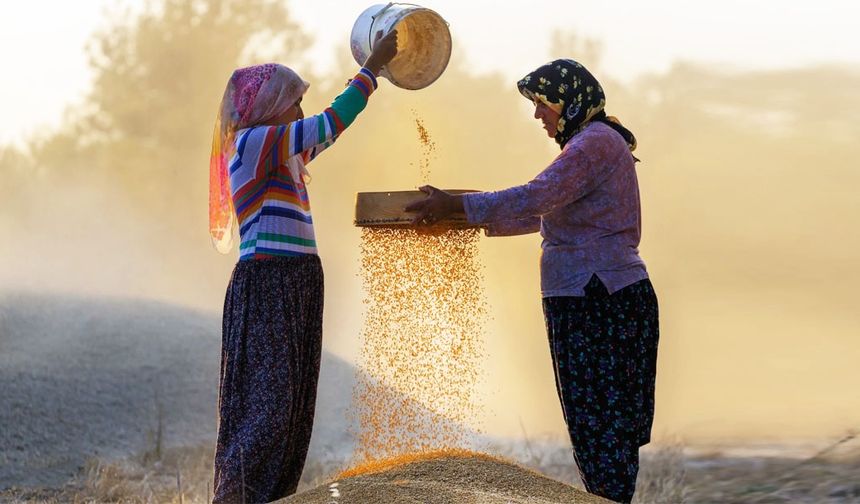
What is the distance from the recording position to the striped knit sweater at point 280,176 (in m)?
4.12

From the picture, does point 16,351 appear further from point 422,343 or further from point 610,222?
point 610,222

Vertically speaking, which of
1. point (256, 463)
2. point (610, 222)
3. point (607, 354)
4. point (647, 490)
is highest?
point (610, 222)

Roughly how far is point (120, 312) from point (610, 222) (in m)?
5.13

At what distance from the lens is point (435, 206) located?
4.22 metres

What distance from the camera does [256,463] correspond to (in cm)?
417

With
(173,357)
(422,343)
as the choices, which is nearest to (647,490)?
(422,343)

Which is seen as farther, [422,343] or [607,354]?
[422,343]

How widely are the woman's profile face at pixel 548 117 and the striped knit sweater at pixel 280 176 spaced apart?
2.15ft

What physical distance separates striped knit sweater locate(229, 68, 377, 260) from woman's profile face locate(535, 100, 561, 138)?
25.8 inches

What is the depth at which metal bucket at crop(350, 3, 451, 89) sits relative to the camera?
4641mm

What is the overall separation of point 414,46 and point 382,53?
0.44 metres

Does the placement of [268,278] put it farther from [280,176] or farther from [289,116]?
[289,116]

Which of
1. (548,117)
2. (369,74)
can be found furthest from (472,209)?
(369,74)

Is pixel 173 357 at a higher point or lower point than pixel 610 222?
lower
